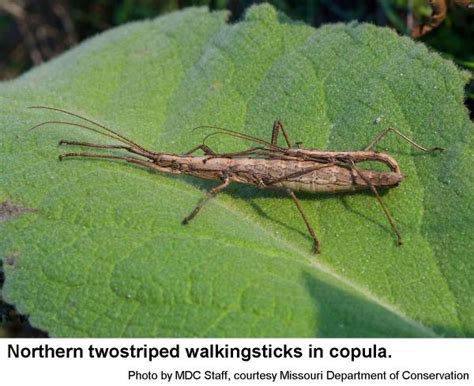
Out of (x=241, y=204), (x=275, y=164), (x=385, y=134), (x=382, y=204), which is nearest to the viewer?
(x=382, y=204)

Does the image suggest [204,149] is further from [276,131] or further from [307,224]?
[307,224]

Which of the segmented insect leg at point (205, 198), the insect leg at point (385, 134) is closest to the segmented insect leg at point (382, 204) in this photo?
the insect leg at point (385, 134)

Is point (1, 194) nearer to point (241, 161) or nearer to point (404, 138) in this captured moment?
point (241, 161)

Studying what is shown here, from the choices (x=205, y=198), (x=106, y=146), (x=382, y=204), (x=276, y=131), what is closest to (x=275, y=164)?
(x=276, y=131)
